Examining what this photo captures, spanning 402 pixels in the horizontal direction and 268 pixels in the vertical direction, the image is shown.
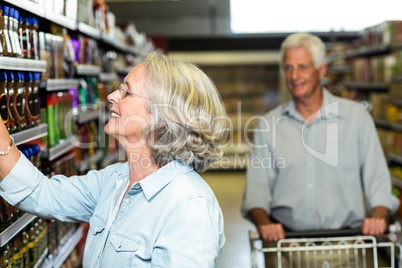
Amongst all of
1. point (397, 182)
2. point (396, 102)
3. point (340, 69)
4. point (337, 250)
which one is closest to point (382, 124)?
point (396, 102)

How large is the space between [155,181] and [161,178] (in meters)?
0.02

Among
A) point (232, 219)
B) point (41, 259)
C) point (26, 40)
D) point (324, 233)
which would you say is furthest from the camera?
point (232, 219)

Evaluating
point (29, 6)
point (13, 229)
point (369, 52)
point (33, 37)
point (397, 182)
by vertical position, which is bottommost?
point (397, 182)

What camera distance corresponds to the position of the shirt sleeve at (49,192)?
1.77m

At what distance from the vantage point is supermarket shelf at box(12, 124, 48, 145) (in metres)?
2.20

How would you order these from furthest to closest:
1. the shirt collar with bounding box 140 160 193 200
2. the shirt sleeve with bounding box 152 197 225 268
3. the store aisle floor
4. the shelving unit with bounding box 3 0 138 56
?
the store aisle floor
the shelving unit with bounding box 3 0 138 56
the shirt collar with bounding box 140 160 193 200
the shirt sleeve with bounding box 152 197 225 268

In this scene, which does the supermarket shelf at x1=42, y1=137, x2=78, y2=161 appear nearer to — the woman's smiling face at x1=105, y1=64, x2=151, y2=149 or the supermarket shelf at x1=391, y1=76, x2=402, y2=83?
the woman's smiling face at x1=105, y1=64, x2=151, y2=149

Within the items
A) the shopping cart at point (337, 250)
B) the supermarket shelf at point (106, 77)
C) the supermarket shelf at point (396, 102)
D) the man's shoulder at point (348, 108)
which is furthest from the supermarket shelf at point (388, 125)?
the shopping cart at point (337, 250)

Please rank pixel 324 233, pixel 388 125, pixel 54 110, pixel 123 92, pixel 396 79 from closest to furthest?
1. pixel 123 92
2. pixel 324 233
3. pixel 54 110
4. pixel 396 79
5. pixel 388 125

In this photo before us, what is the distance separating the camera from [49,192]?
6.21 feet

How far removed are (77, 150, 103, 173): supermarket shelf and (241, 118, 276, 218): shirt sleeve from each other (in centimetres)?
132

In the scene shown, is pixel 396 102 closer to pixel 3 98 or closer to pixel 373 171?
pixel 373 171

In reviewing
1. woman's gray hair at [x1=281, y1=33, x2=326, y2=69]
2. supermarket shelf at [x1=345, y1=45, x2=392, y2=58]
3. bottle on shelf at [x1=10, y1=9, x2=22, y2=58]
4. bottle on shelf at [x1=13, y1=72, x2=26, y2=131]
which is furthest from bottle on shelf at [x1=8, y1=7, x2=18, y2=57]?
supermarket shelf at [x1=345, y1=45, x2=392, y2=58]

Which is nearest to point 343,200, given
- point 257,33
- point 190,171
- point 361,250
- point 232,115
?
point 361,250
